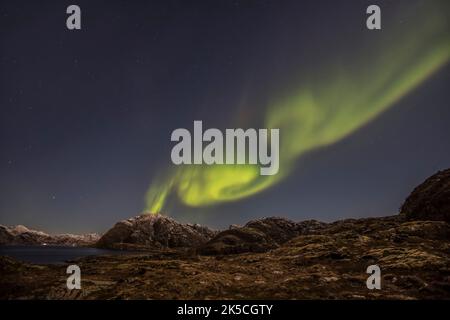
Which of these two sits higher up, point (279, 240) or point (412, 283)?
point (412, 283)

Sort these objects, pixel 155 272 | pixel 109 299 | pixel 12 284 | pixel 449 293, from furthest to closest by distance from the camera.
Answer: pixel 155 272
pixel 12 284
pixel 449 293
pixel 109 299

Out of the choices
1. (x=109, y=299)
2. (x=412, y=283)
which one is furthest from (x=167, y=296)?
(x=412, y=283)

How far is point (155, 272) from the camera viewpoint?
44375mm

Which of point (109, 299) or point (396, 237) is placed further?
point (396, 237)

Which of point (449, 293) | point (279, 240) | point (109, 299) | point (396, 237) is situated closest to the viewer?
point (109, 299)

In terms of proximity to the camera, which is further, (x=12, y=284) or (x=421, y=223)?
(x=421, y=223)

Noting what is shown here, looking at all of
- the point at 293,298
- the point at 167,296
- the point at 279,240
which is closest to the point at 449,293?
the point at 293,298

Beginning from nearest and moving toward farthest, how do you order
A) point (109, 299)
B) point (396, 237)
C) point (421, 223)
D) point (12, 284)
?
point (109, 299) < point (12, 284) < point (396, 237) < point (421, 223)

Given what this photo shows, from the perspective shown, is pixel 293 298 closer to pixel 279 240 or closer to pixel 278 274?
pixel 278 274

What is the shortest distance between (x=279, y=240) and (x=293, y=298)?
161 m
